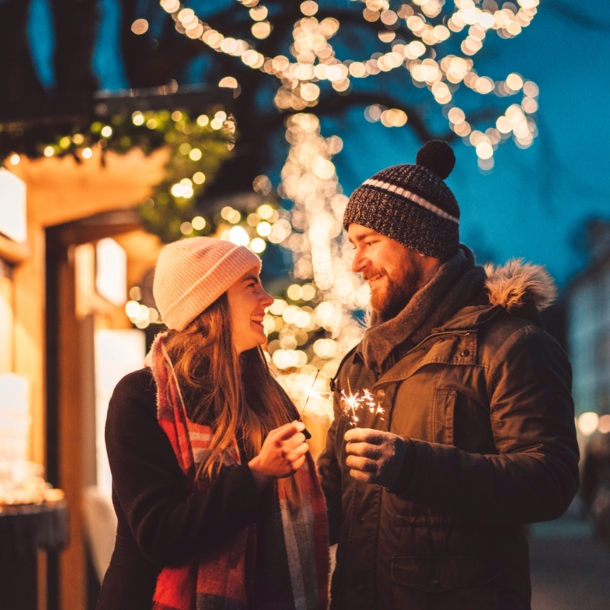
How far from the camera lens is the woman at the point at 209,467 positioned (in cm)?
271

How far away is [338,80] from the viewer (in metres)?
10.9

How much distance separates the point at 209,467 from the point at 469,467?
0.82m

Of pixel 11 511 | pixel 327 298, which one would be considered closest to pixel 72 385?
pixel 11 511

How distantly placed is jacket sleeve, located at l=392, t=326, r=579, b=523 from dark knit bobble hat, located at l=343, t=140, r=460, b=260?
1.75ft

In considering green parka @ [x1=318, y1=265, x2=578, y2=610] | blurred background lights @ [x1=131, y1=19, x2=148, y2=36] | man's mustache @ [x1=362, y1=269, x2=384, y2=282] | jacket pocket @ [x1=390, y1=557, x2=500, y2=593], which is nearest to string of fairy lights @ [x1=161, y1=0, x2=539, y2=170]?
blurred background lights @ [x1=131, y1=19, x2=148, y2=36]

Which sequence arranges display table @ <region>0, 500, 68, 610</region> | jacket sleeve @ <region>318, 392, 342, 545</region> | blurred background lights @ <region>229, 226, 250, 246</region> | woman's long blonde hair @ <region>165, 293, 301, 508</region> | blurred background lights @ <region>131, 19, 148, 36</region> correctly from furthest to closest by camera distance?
blurred background lights @ <region>131, 19, 148, 36</region>
blurred background lights @ <region>229, 226, 250, 246</region>
display table @ <region>0, 500, 68, 610</region>
jacket sleeve @ <region>318, 392, 342, 545</region>
woman's long blonde hair @ <region>165, 293, 301, 508</region>

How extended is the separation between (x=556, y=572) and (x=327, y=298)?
206 inches

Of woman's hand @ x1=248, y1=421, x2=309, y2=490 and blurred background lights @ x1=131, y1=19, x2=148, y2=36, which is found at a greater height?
blurred background lights @ x1=131, y1=19, x2=148, y2=36

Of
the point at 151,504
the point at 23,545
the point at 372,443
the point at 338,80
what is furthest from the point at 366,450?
the point at 338,80

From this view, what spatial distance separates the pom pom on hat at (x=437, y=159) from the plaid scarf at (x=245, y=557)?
48.7 inches

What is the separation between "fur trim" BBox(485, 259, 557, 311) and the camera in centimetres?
308

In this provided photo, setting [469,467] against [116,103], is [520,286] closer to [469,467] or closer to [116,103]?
[469,467]

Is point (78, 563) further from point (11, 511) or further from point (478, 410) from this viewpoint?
point (478, 410)

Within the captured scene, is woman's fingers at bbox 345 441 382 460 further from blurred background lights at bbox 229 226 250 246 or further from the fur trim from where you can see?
blurred background lights at bbox 229 226 250 246
